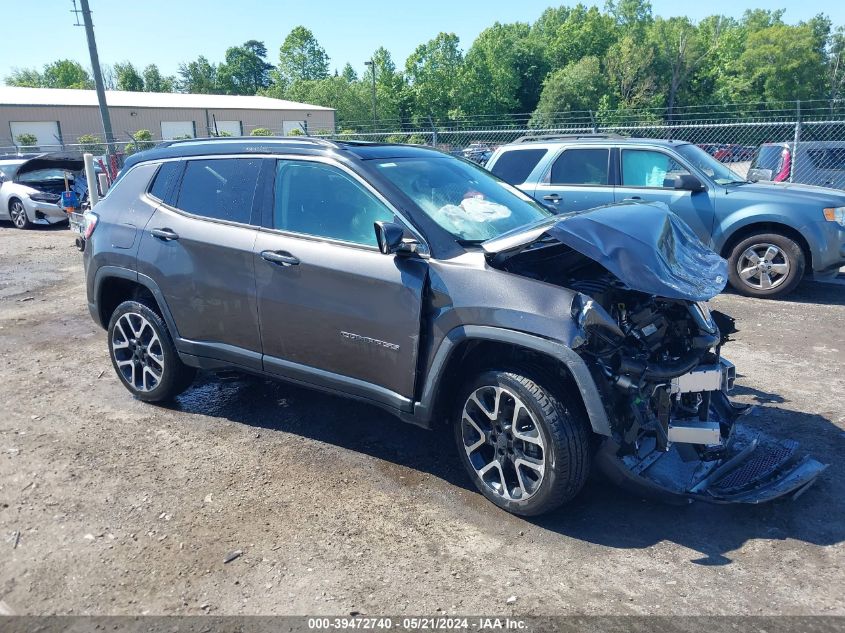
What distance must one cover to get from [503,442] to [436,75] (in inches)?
2854

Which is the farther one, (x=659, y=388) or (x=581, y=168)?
(x=581, y=168)

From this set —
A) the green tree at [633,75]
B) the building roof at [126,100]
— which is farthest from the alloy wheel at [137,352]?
the green tree at [633,75]

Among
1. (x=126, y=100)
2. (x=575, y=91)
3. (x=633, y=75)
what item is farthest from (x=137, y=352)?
(x=633, y=75)

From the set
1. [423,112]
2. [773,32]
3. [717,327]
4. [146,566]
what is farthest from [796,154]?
[773,32]

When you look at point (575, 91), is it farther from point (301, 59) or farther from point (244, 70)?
point (244, 70)

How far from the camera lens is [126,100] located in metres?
47.6

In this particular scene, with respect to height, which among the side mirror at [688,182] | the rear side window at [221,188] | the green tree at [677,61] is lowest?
the side mirror at [688,182]

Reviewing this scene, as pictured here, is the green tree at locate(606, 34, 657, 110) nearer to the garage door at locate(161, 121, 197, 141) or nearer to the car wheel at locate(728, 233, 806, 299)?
the garage door at locate(161, 121, 197, 141)

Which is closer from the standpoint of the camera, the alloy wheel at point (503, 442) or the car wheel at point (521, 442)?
the car wheel at point (521, 442)

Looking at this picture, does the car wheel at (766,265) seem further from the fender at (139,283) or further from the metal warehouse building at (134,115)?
the metal warehouse building at (134,115)

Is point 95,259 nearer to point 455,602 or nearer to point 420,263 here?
point 420,263

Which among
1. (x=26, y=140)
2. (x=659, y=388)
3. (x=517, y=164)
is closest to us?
(x=659, y=388)

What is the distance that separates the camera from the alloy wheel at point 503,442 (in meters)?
3.32

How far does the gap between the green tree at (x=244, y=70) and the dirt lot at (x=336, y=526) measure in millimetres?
113367
